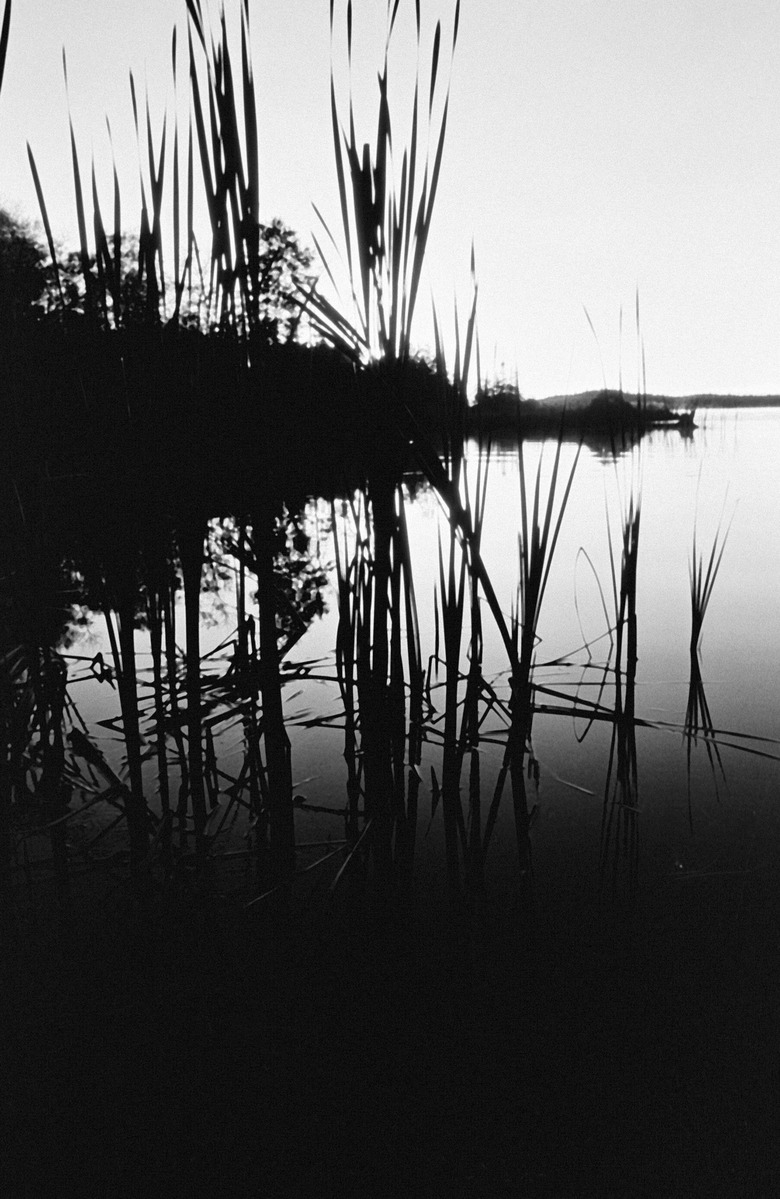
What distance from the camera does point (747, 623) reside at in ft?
9.28

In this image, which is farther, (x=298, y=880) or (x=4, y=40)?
(x=298, y=880)

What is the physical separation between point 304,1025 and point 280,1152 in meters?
0.18

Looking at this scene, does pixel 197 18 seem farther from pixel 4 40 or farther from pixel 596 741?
pixel 596 741

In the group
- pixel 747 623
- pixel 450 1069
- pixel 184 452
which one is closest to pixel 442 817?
pixel 450 1069

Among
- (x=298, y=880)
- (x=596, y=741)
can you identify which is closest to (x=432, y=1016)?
(x=298, y=880)

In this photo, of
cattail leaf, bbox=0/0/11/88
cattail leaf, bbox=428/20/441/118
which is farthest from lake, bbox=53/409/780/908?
cattail leaf, bbox=0/0/11/88

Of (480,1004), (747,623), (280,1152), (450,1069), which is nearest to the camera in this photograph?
(280,1152)

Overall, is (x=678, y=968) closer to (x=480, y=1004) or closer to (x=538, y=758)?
(x=480, y=1004)

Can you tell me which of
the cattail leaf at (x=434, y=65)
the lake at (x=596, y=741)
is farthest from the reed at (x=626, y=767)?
the cattail leaf at (x=434, y=65)

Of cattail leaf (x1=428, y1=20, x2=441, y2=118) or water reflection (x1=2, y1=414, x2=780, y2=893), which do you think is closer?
cattail leaf (x1=428, y1=20, x2=441, y2=118)

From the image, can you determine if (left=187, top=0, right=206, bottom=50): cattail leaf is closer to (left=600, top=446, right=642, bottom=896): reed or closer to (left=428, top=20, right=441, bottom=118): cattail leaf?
(left=428, top=20, right=441, bottom=118): cattail leaf

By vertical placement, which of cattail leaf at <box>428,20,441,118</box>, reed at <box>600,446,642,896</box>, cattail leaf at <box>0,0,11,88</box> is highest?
cattail leaf at <box>428,20,441,118</box>

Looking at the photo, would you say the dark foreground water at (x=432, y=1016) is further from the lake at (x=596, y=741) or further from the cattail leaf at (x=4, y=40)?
the cattail leaf at (x=4, y=40)

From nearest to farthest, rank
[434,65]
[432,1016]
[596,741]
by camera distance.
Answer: [432,1016] → [434,65] → [596,741]
